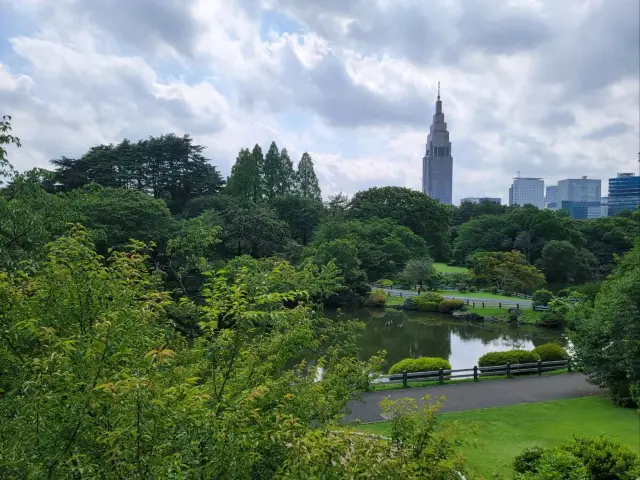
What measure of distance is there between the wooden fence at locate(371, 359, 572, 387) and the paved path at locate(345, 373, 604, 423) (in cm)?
34

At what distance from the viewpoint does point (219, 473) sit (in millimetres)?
2979

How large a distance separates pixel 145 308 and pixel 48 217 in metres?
5.83

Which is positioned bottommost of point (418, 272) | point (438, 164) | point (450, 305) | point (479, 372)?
point (450, 305)

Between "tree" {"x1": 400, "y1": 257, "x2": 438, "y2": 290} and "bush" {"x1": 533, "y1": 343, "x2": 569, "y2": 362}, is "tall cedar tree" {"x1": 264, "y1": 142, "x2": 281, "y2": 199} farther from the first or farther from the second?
"bush" {"x1": 533, "y1": 343, "x2": 569, "y2": 362}

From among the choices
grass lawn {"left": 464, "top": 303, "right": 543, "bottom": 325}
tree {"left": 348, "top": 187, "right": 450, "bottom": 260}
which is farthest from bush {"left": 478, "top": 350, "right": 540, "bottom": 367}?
tree {"left": 348, "top": 187, "right": 450, "bottom": 260}

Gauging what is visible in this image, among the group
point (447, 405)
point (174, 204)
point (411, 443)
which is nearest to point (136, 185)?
point (174, 204)

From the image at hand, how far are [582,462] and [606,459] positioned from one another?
0.44m

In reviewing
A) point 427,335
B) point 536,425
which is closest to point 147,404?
point 536,425

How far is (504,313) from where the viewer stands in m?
29.5

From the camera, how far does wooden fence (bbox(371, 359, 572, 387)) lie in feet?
44.0

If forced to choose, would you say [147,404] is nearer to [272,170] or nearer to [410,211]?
[272,170]

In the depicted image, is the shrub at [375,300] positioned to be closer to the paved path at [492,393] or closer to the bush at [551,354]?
the bush at [551,354]

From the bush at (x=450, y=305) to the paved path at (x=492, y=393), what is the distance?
16.4 meters

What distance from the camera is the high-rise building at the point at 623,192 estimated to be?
100 metres
